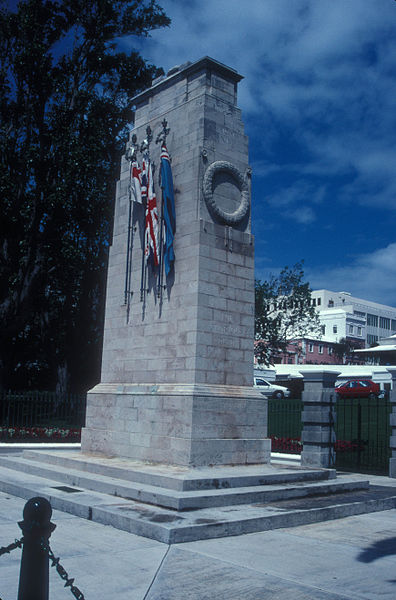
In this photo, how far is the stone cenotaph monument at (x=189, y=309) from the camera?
12.1 metres

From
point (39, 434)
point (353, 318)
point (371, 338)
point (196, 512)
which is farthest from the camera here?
point (371, 338)

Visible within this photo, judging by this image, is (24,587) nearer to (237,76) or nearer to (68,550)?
(68,550)

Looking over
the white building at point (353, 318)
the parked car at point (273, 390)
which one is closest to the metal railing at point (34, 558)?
the parked car at point (273, 390)

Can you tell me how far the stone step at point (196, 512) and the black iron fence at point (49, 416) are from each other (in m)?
10.2

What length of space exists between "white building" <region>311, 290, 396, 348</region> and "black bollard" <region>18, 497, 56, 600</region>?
9040 cm

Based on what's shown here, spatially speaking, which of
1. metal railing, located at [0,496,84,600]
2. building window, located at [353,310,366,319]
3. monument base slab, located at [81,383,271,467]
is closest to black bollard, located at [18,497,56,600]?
metal railing, located at [0,496,84,600]

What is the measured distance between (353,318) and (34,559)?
106 meters

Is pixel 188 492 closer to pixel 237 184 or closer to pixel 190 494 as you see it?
pixel 190 494

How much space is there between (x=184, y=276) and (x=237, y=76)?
5.23 metres

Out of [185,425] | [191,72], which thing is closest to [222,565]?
[185,425]

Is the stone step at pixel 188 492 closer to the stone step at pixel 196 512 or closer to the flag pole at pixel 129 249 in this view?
the stone step at pixel 196 512

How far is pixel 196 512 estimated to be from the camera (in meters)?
8.86

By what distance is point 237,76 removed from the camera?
1417 cm

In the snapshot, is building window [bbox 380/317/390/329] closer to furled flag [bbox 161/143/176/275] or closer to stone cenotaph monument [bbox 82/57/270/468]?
stone cenotaph monument [bbox 82/57/270/468]
